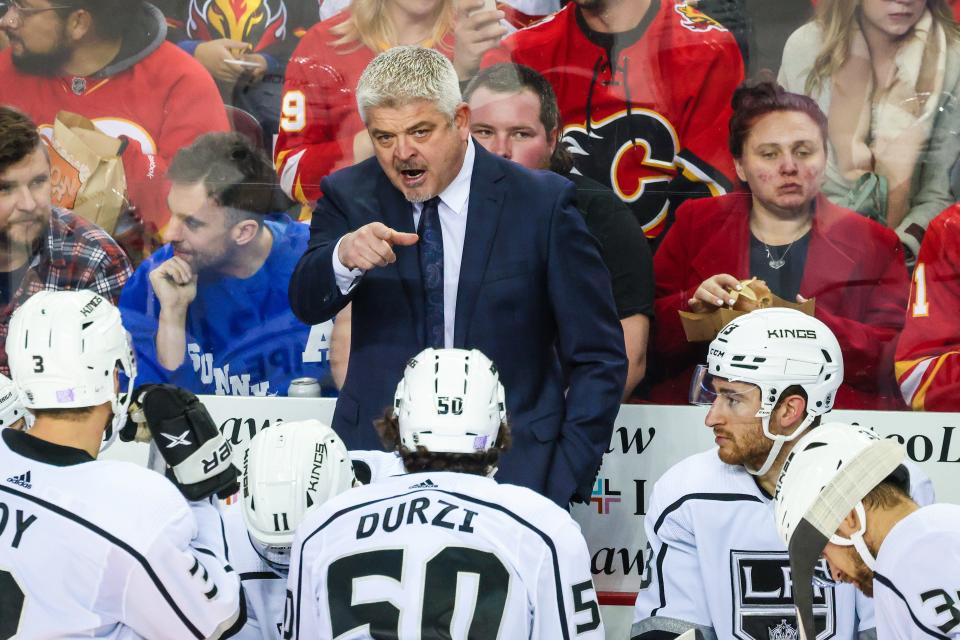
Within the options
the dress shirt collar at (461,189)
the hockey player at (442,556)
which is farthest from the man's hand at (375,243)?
the hockey player at (442,556)

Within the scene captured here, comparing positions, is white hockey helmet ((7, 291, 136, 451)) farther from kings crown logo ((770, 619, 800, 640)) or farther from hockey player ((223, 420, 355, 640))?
kings crown logo ((770, 619, 800, 640))

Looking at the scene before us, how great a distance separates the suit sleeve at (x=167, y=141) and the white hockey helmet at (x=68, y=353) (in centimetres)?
206

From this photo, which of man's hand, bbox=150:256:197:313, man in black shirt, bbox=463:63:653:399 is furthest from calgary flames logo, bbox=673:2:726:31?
man's hand, bbox=150:256:197:313

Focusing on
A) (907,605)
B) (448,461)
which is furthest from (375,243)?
(907,605)

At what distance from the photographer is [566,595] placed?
2.58m

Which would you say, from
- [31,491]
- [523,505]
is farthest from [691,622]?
[31,491]

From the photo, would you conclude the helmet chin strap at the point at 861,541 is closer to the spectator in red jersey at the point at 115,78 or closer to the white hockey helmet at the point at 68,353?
the white hockey helmet at the point at 68,353

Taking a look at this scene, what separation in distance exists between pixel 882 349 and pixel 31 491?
3.07 metres

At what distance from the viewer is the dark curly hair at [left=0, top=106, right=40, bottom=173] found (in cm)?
492

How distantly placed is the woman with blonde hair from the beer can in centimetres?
204

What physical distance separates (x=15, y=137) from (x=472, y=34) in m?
1.86

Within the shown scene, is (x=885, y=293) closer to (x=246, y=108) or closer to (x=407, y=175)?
(x=407, y=175)

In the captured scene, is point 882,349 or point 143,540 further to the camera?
point 882,349

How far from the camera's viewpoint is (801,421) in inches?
141
